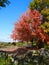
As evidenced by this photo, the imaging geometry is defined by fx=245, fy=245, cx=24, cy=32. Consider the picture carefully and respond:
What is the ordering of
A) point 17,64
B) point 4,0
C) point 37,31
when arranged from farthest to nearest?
point 37,31 → point 4,0 → point 17,64

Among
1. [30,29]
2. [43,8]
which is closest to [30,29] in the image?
[30,29]

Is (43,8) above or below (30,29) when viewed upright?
above

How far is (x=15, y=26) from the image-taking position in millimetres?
47656

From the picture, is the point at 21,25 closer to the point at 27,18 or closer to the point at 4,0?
the point at 27,18

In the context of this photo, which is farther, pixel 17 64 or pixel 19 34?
pixel 19 34

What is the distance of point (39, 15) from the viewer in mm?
46219

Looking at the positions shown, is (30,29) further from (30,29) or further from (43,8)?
(43,8)

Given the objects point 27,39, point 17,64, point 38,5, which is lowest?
point 17,64

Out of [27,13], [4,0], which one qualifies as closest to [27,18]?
[27,13]

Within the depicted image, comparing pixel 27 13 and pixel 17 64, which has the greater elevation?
pixel 27 13

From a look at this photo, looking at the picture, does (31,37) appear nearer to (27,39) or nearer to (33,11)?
(27,39)

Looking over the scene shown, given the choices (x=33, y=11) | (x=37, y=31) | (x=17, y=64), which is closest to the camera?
(x=17, y=64)

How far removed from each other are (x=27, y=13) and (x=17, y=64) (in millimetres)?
34980

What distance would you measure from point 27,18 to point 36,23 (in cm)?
286
